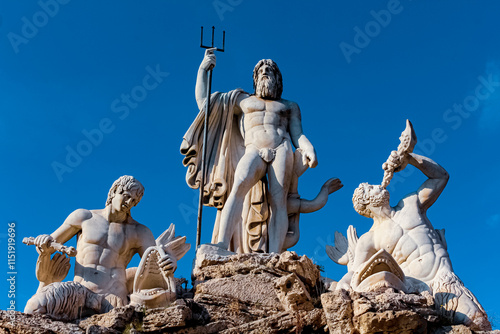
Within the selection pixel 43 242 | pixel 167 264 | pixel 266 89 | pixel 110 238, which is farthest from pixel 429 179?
pixel 43 242

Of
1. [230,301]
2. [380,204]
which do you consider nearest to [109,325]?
[230,301]

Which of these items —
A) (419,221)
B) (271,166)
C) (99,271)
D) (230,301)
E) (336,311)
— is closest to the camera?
(336,311)

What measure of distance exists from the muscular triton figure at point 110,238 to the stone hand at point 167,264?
97 cm

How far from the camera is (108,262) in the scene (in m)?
11.7

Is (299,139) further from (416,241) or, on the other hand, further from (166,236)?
(166,236)

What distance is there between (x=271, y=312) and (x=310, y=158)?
3.49 m

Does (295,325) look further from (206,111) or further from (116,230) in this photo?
(206,111)

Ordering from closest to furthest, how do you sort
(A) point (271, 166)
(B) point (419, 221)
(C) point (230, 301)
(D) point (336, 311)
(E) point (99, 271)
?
(D) point (336, 311), (C) point (230, 301), (E) point (99, 271), (B) point (419, 221), (A) point (271, 166)

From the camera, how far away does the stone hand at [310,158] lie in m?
13.5

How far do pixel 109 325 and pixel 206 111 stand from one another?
15.7ft

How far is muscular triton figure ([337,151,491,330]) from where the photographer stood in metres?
11.1

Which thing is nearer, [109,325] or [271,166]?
[109,325]

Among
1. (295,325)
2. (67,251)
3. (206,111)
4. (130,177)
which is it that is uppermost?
(206,111)

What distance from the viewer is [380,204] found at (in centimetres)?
1248
